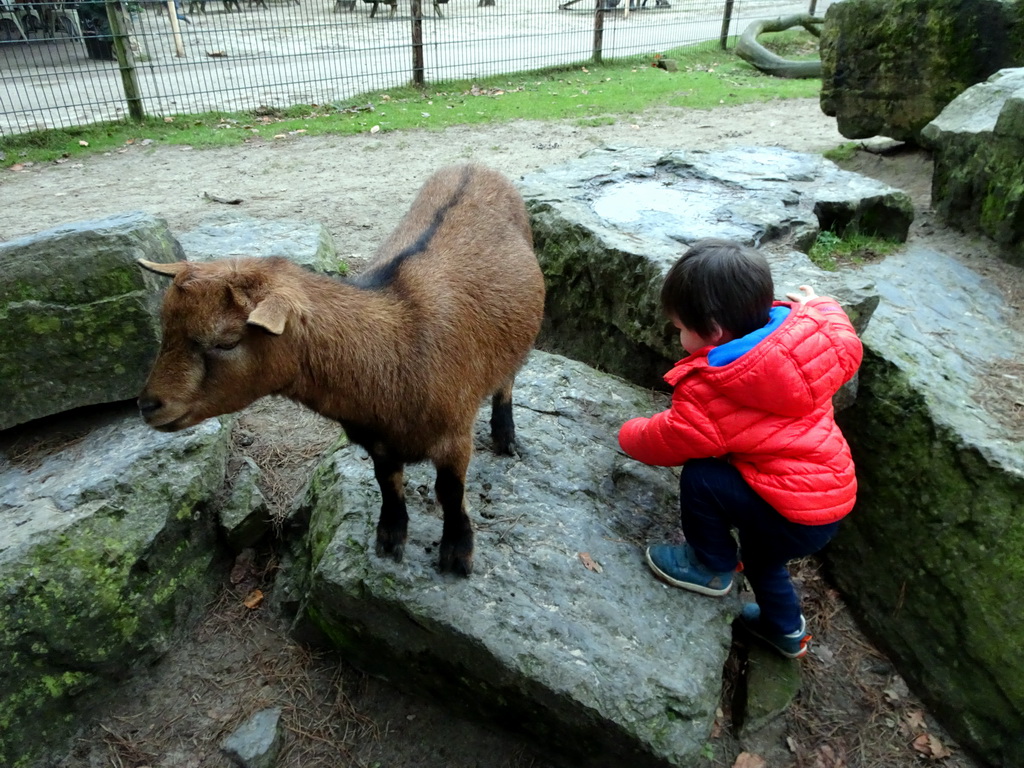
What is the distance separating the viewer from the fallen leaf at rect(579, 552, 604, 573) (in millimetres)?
3266

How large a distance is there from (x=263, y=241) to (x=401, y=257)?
3.00 meters

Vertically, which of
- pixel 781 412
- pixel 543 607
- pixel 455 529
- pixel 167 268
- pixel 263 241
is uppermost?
pixel 167 268

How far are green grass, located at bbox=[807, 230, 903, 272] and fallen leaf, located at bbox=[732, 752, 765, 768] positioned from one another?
297 cm

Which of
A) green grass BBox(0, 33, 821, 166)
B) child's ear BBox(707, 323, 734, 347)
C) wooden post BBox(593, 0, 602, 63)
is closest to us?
child's ear BBox(707, 323, 734, 347)

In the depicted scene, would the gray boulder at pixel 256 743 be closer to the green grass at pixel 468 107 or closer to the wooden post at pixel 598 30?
the green grass at pixel 468 107

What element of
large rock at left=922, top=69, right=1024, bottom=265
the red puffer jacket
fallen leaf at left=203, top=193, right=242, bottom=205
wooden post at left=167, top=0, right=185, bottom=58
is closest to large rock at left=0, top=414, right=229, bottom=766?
the red puffer jacket

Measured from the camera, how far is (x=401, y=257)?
10.1 feet

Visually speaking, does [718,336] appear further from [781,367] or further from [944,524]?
[944,524]

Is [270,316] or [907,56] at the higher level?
[907,56]

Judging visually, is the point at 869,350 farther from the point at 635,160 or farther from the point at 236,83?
the point at 236,83

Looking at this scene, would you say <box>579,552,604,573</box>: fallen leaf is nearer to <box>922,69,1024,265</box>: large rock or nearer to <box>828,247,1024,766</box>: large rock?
<box>828,247,1024,766</box>: large rock

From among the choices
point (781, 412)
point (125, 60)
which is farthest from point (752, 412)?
point (125, 60)

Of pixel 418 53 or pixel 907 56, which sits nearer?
pixel 907 56

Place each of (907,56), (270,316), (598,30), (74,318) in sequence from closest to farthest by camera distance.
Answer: (270,316) < (74,318) < (907,56) < (598,30)
